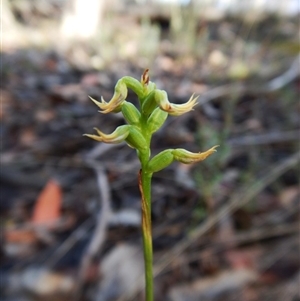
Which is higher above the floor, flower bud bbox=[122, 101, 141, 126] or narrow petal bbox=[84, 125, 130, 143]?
flower bud bbox=[122, 101, 141, 126]

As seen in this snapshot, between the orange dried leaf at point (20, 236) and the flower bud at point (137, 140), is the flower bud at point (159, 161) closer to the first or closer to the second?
the flower bud at point (137, 140)

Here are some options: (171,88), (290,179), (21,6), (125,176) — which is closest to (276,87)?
(171,88)

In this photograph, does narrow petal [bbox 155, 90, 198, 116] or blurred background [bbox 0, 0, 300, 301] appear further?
blurred background [bbox 0, 0, 300, 301]

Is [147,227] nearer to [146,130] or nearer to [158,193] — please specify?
[146,130]

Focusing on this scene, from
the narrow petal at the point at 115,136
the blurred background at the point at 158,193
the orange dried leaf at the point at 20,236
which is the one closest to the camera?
the narrow petal at the point at 115,136

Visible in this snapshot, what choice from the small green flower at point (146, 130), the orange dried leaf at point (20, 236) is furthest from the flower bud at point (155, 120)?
the orange dried leaf at point (20, 236)

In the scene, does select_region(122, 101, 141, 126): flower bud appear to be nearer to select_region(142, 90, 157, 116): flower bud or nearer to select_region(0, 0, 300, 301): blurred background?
select_region(142, 90, 157, 116): flower bud

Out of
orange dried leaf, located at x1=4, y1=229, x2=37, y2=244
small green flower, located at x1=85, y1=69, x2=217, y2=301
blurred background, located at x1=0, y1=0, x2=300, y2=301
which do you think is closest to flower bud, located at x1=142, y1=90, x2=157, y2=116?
small green flower, located at x1=85, y1=69, x2=217, y2=301
